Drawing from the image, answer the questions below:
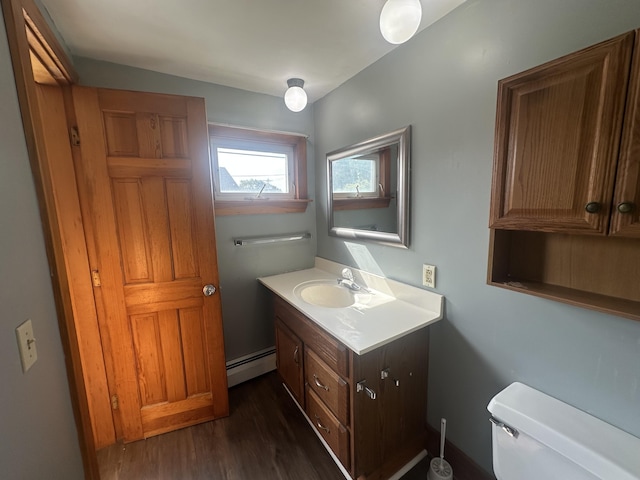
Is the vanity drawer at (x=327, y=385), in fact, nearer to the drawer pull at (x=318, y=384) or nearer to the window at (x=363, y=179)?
the drawer pull at (x=318, y=384)

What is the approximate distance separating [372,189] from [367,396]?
1174mm

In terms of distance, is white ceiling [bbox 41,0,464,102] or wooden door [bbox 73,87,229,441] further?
wooden door [bbox 73,87,229,441]

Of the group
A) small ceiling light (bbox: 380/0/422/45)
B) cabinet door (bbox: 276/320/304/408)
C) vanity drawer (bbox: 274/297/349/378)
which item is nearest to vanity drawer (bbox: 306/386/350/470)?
cabinet door (bbox: 276/320/304/408)

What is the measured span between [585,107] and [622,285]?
1.88 feet

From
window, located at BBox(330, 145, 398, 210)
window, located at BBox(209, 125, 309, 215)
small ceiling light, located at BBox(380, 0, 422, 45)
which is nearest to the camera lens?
small ceiling light, located at BBox(380, 0, 422, 45)

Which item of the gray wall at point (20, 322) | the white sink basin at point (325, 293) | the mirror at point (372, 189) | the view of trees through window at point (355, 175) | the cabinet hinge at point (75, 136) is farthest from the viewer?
the white sink basin at point (325, 293)

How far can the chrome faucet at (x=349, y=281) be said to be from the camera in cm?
177

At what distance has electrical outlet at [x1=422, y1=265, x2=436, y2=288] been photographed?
54.2 inches

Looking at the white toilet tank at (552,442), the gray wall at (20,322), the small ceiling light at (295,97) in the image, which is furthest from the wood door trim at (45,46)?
the white toilet tank at (552,442)

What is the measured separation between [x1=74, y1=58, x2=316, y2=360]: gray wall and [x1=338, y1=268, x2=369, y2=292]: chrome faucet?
565 millimetres

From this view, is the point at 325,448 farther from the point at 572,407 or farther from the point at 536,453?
the point at 572,407

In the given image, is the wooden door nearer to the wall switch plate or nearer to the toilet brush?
the wall switch plate

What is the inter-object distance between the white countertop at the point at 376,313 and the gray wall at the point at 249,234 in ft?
1.19

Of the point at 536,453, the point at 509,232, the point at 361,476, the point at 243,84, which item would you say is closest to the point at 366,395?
the point at 361,476
